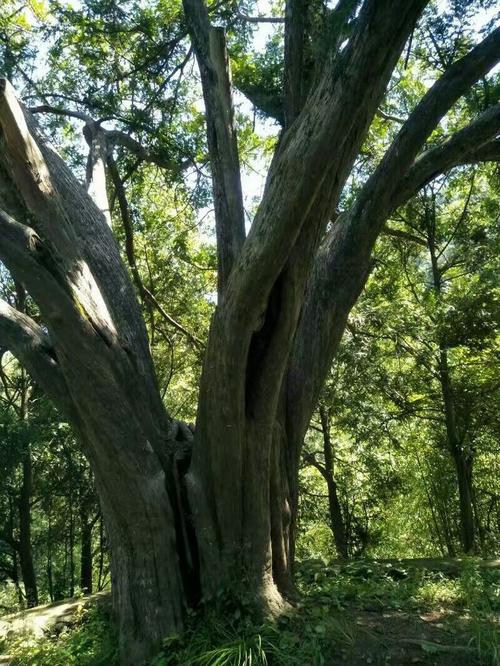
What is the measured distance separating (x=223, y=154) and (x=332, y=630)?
3.62m

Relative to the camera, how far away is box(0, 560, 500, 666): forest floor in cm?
342

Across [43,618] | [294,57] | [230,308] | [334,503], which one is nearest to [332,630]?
[230,308]

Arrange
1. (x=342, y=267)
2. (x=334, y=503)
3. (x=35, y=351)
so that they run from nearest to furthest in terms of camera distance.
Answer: (x=35, y=351), (x=342, y=267), (x=334, y=503)

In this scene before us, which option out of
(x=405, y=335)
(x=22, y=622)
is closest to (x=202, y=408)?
(x=22, y=622)

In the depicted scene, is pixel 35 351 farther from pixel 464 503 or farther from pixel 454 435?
pixel 464 503

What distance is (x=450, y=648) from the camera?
345 cm

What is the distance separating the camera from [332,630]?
12.2ft

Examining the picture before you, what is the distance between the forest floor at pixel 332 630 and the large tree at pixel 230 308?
22cm

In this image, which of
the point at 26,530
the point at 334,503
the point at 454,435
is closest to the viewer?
the point at 454,435

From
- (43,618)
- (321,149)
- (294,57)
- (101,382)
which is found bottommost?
(43,618)

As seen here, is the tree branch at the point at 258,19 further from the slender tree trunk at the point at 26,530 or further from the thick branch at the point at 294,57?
the slender tree trunk at the point at 26,530

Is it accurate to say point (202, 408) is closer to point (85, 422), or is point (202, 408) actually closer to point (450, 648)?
point (85, 422)

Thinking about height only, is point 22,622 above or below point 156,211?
below

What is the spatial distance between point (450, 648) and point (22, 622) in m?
3.69
